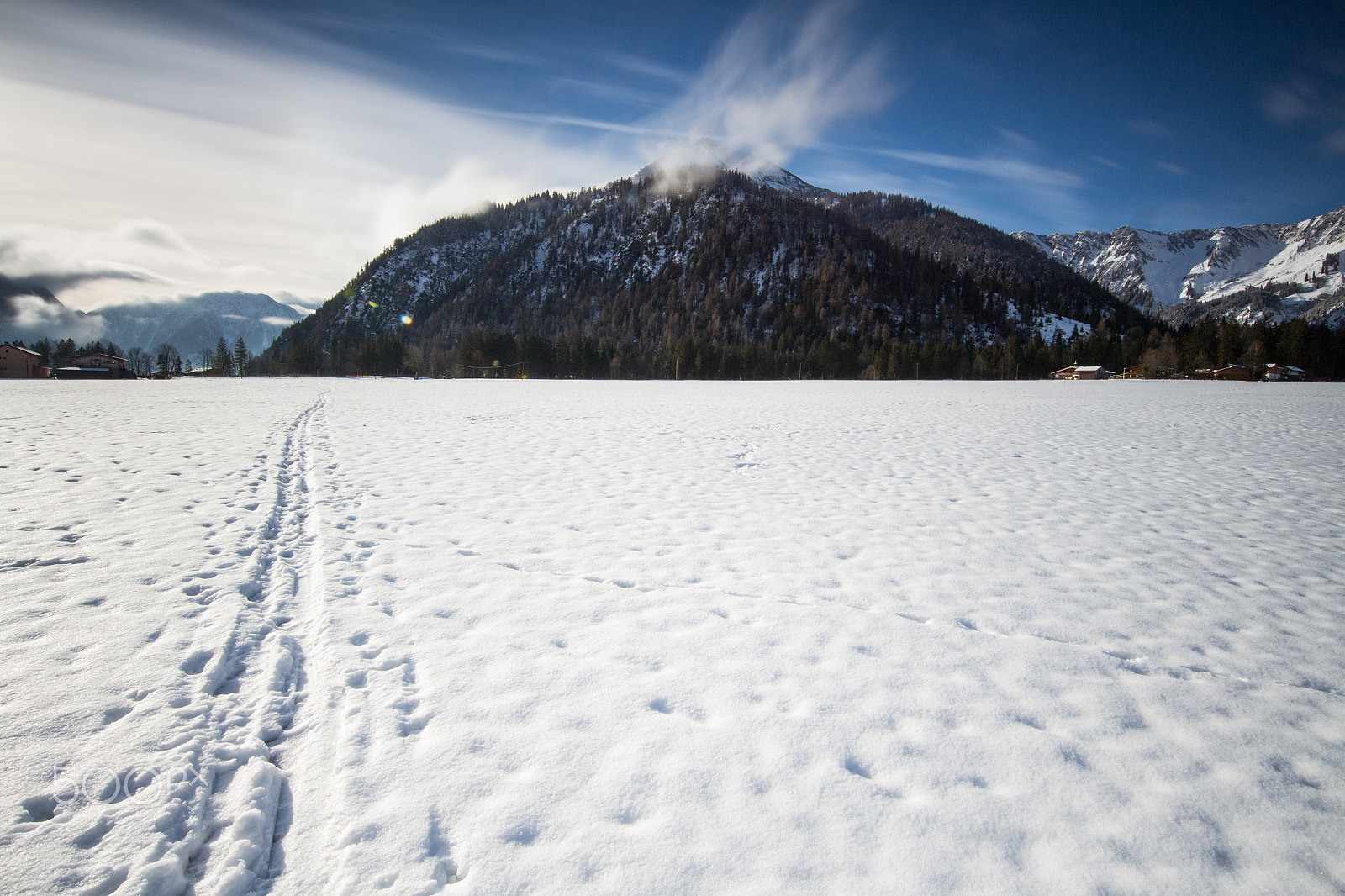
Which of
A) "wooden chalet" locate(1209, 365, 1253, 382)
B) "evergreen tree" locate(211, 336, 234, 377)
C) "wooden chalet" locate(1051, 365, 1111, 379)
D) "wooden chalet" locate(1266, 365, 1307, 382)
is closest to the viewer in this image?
"wooden chalet" locate(1266, 365, 1307, 382)

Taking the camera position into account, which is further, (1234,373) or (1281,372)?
(1234,373)

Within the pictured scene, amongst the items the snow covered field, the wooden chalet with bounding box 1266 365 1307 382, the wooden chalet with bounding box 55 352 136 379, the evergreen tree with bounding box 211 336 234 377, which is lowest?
the snow covered field

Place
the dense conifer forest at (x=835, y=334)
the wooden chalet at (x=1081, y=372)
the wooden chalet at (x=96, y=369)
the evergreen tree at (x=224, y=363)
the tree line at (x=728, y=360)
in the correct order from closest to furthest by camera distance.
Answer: the wooden chalet at (x=96, y=369)
the wooden chalet at (x=1081, y=372)
the dense conifer forest at (x=835, y=334)
the tree line at (x=728, y=360)
the evergreen tree at (x=224, y=363)

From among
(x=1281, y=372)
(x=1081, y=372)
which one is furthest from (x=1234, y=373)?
(x=1081, y=372)

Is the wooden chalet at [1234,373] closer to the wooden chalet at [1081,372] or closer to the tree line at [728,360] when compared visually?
the tree line at [728,360]

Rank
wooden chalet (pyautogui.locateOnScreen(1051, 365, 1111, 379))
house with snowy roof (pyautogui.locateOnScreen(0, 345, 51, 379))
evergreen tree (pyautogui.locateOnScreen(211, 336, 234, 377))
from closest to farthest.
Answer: house with snowy roof (pyautogui.locateOnScreen(0, 345, 51, 379)), wooden chalet (pyautogui.locateOnScreen(1051, 365, 1111, 379)), evergreen tree (pyautogui.locateOnScreen(211, 336, 234, 377))

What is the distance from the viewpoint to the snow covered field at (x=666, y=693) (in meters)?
2.48

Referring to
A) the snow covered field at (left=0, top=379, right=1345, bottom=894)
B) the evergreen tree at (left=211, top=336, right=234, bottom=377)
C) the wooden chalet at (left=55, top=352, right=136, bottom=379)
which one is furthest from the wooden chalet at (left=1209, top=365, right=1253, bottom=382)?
the evergreen tree at (left=211, top=336, right=234, bottom=377)

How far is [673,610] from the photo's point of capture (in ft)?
16.1

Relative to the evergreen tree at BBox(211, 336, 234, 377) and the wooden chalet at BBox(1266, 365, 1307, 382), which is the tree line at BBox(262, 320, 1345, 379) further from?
the wooden chalet at BBox(1266, 365, 1307, 382)

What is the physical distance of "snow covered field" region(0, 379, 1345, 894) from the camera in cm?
248

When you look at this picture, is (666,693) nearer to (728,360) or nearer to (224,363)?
(728,360)

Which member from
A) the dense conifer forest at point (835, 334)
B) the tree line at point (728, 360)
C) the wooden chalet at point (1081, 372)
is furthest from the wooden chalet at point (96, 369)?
the wooden chalet at point (1081, 372)

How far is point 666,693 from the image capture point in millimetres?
3701
